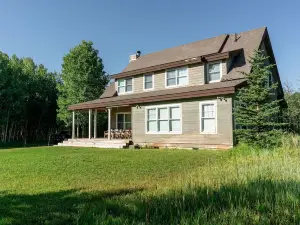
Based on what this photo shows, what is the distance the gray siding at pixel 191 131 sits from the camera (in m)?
13.0

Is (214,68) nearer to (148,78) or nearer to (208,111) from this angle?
(208,111)

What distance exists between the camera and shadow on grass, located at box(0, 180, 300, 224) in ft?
11.6

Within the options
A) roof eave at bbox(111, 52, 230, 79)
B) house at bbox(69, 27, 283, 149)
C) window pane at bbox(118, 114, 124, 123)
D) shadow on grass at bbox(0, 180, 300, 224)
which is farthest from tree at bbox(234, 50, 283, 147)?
window pane at bbox(118, 114, 124, 123)

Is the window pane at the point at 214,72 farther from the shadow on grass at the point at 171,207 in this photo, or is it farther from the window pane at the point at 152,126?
the shadow on grass at the point at 171,207

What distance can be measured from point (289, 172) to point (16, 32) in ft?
61.5

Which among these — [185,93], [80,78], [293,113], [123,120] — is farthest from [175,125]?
[80,78]

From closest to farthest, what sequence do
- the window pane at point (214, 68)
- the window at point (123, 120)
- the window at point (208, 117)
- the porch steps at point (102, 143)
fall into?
1. the window at point (208, 117)
2. the window pane at point (214, 68)
3. the porch steps at point (102, 143)
4. the window at point (123, 120)

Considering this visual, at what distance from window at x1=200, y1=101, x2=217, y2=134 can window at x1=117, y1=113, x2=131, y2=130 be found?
371 inches

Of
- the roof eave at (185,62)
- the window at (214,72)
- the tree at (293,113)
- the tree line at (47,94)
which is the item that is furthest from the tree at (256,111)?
the tree line at (47,94)

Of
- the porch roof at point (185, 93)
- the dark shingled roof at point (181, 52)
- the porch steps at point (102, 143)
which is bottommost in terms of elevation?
the porch steps at point (102, 143)

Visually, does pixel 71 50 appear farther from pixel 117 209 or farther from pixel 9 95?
pixel 117 209

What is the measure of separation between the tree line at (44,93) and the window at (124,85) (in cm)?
723

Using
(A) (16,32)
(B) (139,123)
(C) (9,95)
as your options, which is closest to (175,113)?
(B) (139,123)

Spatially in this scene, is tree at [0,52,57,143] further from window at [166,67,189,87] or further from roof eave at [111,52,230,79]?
window at [166,67,189,87]
